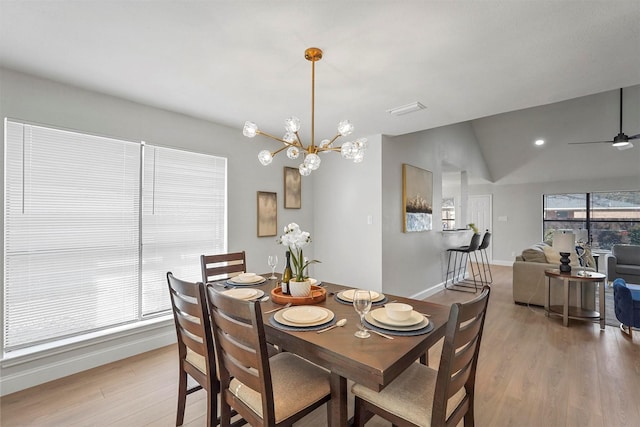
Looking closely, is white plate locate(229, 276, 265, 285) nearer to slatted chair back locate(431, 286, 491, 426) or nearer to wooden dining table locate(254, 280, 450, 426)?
wooden dining table locate(254, 280, 450, 426)

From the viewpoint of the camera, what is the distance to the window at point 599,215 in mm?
6293

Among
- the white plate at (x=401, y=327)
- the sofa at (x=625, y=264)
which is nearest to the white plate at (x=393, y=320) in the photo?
the white plate at (x=401, y=327)

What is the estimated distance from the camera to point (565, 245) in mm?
3484

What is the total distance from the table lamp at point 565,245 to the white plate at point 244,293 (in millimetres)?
3626

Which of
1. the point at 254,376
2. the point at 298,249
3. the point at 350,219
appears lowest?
the point at 254,376

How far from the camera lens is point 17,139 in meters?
2.18

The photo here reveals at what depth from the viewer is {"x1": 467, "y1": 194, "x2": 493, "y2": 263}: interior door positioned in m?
7.86

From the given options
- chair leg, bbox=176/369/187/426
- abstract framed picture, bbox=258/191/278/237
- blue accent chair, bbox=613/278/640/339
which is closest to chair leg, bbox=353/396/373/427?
chair leg, bbox=176/369/187/426

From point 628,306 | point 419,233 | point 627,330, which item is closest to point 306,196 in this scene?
point 419,233

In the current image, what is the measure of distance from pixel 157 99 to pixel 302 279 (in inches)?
85.5

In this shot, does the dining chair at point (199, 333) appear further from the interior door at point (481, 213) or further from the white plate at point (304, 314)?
the interior door at point (481, 213)

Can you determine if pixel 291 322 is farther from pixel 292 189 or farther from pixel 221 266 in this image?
pixel 292 189

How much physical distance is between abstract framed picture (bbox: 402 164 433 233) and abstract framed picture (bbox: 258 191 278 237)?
179 centimetres

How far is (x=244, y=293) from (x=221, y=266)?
81 centimetres
